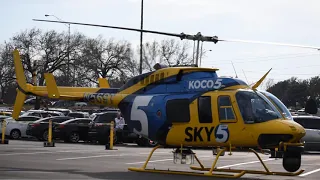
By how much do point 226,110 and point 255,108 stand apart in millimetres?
769

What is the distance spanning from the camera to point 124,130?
2956 centimetres

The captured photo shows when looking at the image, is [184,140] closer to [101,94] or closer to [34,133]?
[101,94]

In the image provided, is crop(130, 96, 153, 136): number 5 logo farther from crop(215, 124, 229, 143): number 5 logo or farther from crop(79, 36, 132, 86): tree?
crop(79, 36, 132, 86): tree

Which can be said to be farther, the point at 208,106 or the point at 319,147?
the point at 319,147

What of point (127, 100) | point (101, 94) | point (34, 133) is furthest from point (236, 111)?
point (34, 133)

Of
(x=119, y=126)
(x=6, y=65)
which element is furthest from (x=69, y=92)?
(x=6, y=65)

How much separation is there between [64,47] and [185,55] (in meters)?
15.4

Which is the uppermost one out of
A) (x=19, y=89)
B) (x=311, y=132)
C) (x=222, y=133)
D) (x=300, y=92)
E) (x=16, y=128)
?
(x=300, y=92)

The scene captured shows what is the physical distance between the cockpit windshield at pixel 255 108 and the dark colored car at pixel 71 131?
59.8ft

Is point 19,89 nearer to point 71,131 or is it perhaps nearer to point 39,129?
point 71,131

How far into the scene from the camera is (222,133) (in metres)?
14.8

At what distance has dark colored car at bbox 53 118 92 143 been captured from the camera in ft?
103

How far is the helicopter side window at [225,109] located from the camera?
579 inches

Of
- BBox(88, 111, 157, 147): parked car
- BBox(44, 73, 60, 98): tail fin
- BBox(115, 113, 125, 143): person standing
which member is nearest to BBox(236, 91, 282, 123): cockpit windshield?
BBox(44, 73, 60, 98): tail fin
